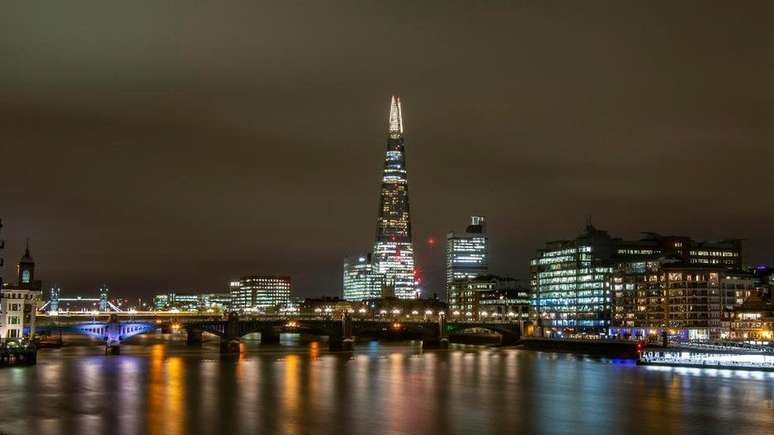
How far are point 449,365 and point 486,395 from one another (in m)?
41.9

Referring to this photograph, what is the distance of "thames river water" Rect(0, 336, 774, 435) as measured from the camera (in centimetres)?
6869

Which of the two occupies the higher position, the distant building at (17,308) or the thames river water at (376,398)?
the distant building at (17,308)

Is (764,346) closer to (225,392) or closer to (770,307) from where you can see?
(770,307)

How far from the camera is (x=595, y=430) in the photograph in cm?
6781

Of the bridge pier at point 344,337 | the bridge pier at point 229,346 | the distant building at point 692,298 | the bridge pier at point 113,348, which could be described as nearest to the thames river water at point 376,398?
the bridge pier at point 113,348

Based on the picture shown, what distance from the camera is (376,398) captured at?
8688cm

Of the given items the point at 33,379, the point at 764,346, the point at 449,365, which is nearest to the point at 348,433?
the point at 33,379

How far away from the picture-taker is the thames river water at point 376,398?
68688 millimetres

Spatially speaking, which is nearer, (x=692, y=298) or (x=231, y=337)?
(x=231, y=337)

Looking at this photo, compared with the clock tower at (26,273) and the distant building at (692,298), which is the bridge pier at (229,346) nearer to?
the clock tower at (26,273)

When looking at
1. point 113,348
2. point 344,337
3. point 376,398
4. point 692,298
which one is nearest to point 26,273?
point 113,348

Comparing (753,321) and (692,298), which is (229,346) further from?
(753,321)

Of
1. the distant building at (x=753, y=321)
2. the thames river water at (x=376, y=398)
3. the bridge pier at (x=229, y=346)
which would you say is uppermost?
the distant building at (x=753, y=321)

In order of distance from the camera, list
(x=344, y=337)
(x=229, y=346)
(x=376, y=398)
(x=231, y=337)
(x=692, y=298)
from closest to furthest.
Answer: (x=376, y=398) < (x=229, y=346) < (x=231, y=337) < (x=692, y=298) < (x=344, y=337)
